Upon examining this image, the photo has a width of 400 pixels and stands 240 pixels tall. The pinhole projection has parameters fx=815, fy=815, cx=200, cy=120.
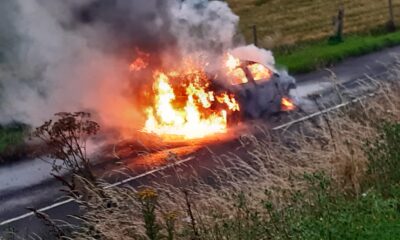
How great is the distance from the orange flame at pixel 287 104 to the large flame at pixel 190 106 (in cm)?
121

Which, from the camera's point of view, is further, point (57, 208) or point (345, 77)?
point (345, 77)

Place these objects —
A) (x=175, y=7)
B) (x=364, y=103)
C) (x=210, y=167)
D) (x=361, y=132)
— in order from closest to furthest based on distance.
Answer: (x=361, y=132)
(x=364, y=103)
(x=210, y=167)
(x=175, y=7)

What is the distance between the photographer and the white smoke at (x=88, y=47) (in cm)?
1702

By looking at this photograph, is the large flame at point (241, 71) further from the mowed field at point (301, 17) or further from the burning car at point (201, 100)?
the mowed field at point (301, 17)

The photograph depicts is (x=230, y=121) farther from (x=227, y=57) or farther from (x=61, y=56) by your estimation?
(x=61, y=56)

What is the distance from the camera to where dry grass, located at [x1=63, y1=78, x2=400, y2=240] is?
8516 millimetres

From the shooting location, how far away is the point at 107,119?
1697cm

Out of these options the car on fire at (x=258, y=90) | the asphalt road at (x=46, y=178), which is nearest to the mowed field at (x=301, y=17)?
the car on fire at (x=258, y=90)

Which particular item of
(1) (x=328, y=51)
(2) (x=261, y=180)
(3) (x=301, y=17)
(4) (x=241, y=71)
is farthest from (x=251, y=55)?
(3) (x=301, y=17)

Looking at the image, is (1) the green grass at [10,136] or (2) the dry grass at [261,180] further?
(1) the green grass at [10,136]

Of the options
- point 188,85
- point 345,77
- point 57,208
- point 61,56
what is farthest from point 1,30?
point 345,77

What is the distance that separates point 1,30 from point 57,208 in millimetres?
6731

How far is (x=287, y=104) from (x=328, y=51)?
829 centimetres

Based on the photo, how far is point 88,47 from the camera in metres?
17.6
